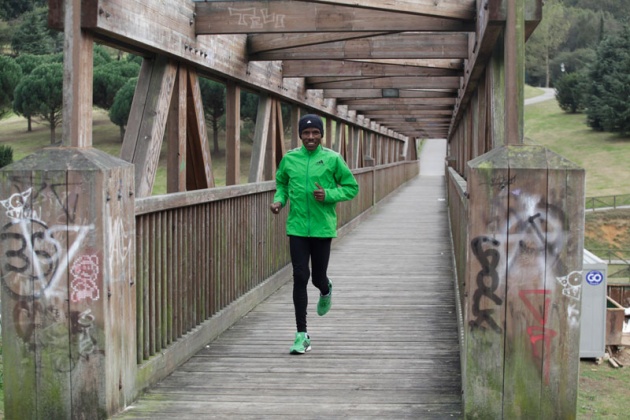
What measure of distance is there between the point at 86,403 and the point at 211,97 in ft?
142

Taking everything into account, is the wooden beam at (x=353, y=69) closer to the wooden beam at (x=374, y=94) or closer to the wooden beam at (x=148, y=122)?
the wooden beam at (x=374, y=94)

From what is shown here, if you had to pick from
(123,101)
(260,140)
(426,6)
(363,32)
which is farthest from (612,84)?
(426,6)

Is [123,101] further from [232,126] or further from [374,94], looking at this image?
[232,126]

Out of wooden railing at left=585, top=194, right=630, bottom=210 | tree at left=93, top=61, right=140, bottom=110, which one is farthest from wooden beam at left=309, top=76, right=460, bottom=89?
tree at left=93, top=61, right=140, bottom=110

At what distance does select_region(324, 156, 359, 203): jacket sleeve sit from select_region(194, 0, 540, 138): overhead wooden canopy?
1.61 m

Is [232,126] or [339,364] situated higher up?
[232,126]

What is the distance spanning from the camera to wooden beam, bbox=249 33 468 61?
10.9 meters

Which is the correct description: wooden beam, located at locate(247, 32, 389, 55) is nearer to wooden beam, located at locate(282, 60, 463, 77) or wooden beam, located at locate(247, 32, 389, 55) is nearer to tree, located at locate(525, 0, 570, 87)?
wooden beam, located at locate(282, 60, 463, 77)

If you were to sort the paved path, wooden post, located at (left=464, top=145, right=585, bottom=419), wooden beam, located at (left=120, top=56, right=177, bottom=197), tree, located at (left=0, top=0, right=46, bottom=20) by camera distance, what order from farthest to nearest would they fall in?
the paved path → tree, located at (left=0, top=0, right=46, bottom=20) → wooden beam, located at (left=120, top=56, right=177, bottom=197) → wooden post, located at (left=464, top=145, right=585, bottom=419)

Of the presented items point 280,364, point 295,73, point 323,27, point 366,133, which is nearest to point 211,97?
point 366,133

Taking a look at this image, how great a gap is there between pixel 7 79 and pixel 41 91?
398 centimetres

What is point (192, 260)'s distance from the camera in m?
6.22

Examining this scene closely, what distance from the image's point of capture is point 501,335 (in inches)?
173

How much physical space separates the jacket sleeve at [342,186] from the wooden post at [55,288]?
→ 1.90 metres
